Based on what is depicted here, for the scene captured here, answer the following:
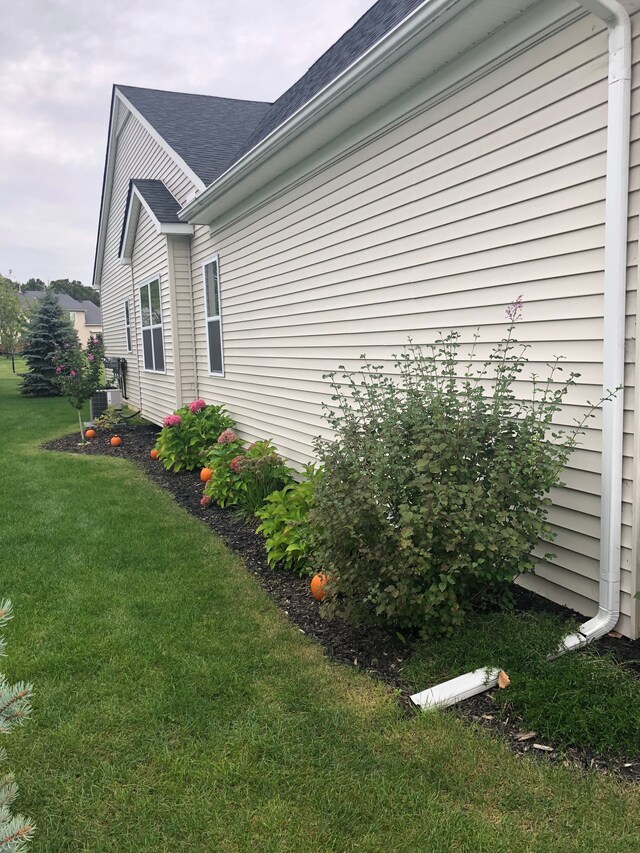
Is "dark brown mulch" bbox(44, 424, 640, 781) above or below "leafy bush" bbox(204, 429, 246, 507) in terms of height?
below

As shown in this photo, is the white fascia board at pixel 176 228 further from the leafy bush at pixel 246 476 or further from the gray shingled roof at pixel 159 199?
the leafy bush at pixel 246 476

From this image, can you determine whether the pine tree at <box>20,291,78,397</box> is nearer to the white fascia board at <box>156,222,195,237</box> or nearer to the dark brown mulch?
the white fascia board at <box>156,222,195,237</box>

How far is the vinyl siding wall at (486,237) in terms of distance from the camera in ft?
10.2

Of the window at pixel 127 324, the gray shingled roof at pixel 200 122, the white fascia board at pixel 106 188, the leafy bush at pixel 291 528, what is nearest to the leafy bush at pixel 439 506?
the leafy bush at pixel 291 528

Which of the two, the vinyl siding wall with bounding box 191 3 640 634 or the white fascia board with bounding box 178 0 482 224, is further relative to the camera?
the white fascia board with bounding box 178 0 482 224

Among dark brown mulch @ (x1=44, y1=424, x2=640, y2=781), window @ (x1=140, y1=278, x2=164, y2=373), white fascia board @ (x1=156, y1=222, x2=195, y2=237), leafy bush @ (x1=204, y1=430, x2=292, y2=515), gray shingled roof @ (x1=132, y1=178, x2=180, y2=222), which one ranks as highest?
gray shingled roof @ (x1=132, y1=178, x2=180, y2=222)

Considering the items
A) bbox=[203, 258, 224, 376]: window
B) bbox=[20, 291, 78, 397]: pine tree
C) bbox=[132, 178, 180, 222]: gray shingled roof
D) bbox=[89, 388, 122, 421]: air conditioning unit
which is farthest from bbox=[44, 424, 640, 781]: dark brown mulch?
bbox=[20, 291, 78, 397]: pine tree

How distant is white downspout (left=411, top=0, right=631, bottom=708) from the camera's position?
2.81 metres

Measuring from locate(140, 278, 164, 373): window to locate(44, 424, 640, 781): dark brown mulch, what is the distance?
5.67 meters

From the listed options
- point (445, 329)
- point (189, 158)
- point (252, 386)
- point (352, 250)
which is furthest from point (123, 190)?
point (445, 329)

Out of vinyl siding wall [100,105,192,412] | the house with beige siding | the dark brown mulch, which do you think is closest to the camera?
the dark brown mulch

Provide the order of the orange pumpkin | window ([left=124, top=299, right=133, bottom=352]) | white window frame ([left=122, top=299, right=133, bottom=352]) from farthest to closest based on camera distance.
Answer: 1. window ([left=124, top=299, right=133, bottom=352])
2. white window frame ([left=122, top=299, right=133, bottom=352])
3. the orange pumpkin

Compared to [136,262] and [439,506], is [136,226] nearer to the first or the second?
[136,262]

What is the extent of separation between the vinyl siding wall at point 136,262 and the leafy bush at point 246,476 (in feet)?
13.1
